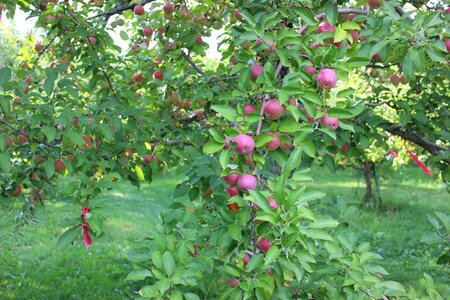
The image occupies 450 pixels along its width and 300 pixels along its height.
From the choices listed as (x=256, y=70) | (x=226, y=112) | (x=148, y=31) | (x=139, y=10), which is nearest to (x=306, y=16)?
(x=256, y=70)

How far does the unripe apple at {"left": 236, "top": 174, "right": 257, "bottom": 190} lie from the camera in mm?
1385

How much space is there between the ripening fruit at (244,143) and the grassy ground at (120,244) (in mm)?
635

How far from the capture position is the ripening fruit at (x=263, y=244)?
1.44 meters

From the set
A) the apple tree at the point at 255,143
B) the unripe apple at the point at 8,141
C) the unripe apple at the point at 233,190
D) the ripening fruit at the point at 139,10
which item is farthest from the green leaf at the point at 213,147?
the ripening fruit at the point at 139,10

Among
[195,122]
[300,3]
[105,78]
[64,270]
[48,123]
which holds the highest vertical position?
[300,3]

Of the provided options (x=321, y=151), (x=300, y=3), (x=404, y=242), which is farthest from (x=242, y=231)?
(x=404, y=242)

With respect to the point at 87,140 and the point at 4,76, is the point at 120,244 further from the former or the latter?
the point at 4,76

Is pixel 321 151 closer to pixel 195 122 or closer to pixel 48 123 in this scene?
pixel 48 123

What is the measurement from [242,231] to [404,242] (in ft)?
17.8

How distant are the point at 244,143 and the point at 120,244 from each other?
16.6ft

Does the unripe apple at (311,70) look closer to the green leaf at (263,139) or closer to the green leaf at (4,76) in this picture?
the green leaf at (263,139)

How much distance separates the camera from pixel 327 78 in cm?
153

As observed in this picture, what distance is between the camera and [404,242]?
6461 millimetres

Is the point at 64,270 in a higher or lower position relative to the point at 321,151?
lower
